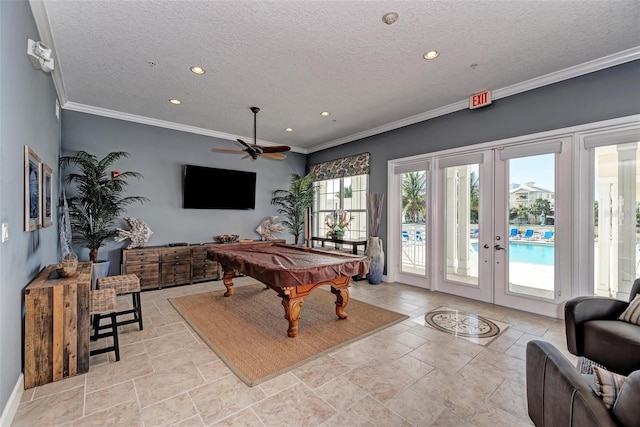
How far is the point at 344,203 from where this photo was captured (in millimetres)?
6719

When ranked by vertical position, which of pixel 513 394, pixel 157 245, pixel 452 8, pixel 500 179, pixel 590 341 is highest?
pixel 452 8


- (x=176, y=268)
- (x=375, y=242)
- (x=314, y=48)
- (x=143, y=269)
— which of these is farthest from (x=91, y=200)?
(x=375, y=242)

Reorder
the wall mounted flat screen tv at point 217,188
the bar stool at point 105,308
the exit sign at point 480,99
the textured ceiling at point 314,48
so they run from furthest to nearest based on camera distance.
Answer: the wall mounted flat screen tv at point 217,188 → the exit sign at point 480,99 → the bar stool at point 105,308 → the textured ceiling at point 314,48

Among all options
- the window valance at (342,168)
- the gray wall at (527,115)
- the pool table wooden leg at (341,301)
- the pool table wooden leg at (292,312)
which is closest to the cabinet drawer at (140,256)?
the pool table wooden leg at (292,312)

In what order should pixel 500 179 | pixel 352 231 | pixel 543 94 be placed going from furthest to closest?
1. pixel 352 231
2. pixel 500 179
3. pixel 543 94

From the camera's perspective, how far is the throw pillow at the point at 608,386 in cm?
107

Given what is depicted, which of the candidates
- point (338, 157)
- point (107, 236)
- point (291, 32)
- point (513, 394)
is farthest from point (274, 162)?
point (513, 394)

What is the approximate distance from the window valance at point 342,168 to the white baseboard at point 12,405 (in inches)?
214

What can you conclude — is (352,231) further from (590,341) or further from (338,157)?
(590,341)

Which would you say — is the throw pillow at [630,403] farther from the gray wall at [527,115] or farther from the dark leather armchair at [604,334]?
the gray wall at [527,115]

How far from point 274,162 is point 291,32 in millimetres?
4347

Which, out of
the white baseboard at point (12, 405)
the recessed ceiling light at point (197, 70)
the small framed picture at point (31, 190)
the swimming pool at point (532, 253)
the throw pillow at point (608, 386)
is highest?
the recessed ceiling light at point (197, 70)

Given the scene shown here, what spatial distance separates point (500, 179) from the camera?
405 cm

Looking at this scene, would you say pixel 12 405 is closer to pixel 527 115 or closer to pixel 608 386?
pixel 608 386
